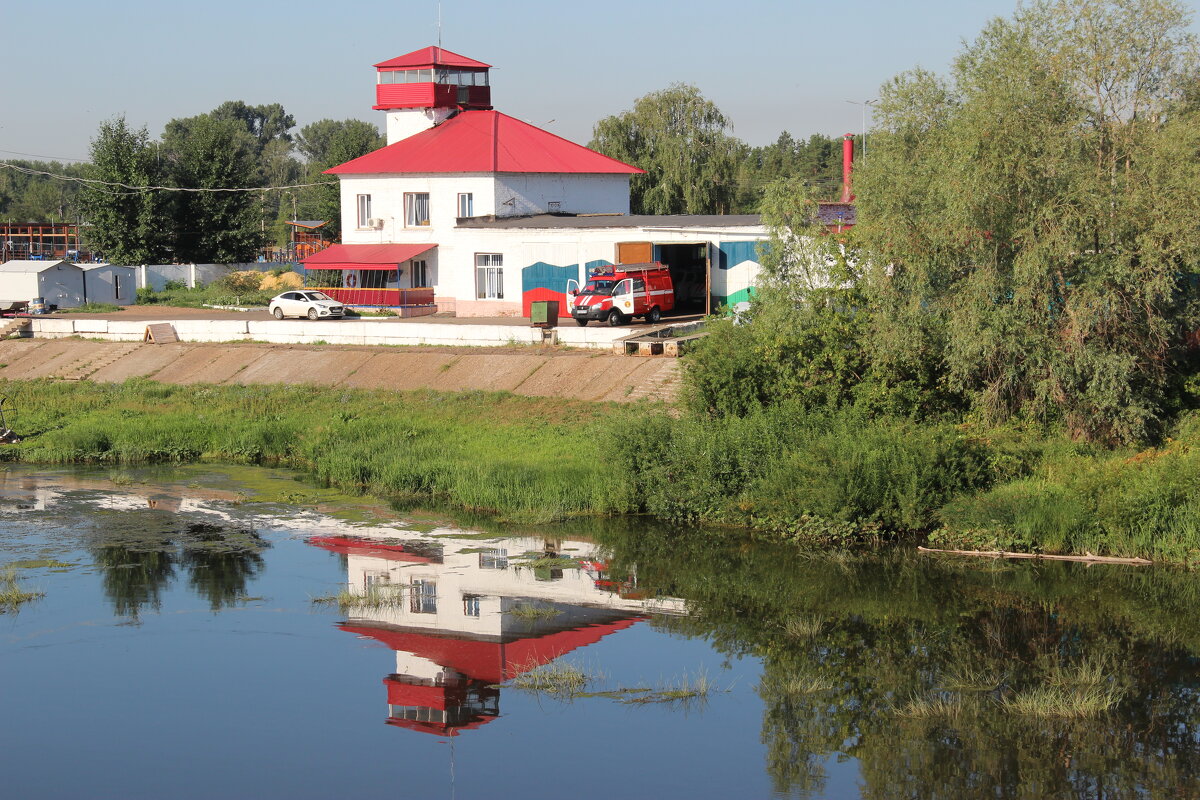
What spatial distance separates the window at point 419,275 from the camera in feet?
162

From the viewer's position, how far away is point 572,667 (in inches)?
607

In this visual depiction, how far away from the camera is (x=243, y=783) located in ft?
40.5

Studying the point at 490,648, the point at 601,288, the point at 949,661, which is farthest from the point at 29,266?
the point at 949,661

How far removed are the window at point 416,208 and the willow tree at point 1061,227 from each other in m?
28.8

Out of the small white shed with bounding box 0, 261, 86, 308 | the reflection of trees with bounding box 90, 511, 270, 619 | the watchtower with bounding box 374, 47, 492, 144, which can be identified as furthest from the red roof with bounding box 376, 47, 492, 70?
the reflection of trees with bounding box 90, 511, 270, 619

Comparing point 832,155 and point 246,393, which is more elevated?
point 832,155

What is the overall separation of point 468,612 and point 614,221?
90.8 ft

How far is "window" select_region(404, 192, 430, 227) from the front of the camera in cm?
4969

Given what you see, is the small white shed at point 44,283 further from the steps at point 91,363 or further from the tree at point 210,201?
the steps at point 91,363

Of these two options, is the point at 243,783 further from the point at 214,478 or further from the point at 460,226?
the point at 460,226

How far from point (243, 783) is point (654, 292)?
1106 inches

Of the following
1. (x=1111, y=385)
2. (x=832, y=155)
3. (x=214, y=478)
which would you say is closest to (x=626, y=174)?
(x=214, y=478)

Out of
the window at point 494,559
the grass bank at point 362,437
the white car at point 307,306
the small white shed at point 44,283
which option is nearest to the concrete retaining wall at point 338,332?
the grass bank at point 362,437

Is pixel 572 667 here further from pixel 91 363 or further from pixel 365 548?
pixel 91 363
